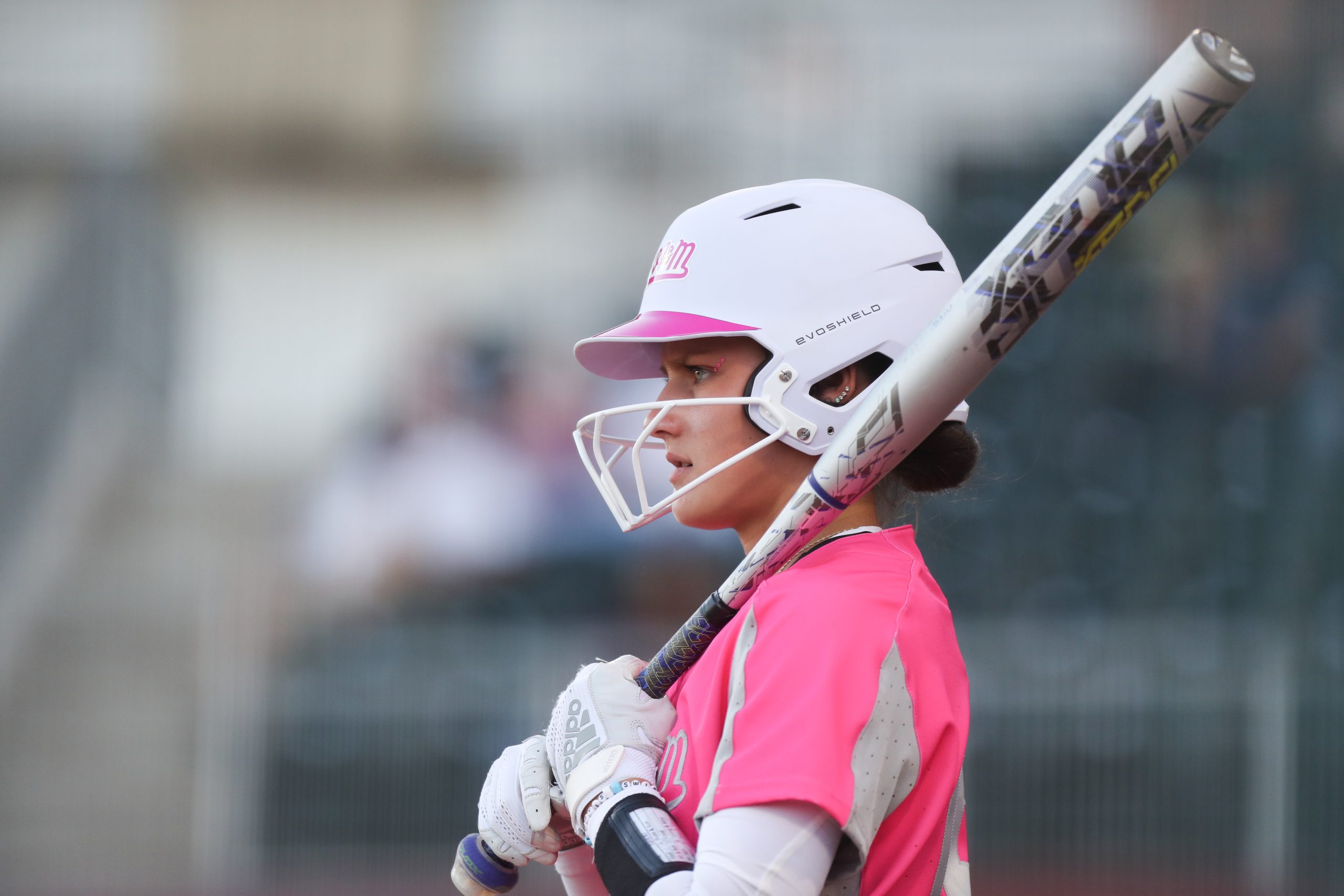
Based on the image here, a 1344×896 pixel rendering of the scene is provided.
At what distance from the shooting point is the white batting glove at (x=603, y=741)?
6.25 feet

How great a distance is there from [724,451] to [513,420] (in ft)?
16.6

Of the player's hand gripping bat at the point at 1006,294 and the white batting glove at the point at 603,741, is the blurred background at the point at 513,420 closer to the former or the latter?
the white batting glove at the point at 603,741

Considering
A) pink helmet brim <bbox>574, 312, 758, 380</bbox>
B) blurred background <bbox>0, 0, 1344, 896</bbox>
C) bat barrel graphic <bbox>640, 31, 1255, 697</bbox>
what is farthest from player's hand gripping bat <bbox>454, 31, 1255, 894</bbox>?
blurred background <bbox>0, 0, 1344, 896</bbox>

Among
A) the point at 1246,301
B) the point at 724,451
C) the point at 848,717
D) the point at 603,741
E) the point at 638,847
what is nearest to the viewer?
the point at 848,717

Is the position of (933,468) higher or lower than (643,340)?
lower

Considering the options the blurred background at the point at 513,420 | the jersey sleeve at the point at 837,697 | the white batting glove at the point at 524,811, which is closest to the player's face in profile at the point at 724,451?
the jersey sleeve at the point at 837,697

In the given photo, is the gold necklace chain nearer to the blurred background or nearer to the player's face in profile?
the player's face in profile

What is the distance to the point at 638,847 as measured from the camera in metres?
1.77

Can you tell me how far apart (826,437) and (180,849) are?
19.7 feet

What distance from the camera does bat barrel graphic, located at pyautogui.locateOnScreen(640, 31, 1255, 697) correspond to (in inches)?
60.0

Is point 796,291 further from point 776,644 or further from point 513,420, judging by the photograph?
point 513,420

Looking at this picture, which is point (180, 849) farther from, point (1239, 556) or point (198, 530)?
point (1239, 556)

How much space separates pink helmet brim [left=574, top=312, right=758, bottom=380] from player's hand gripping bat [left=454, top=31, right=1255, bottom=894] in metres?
0.25

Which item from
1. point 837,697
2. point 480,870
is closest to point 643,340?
point 837,697
